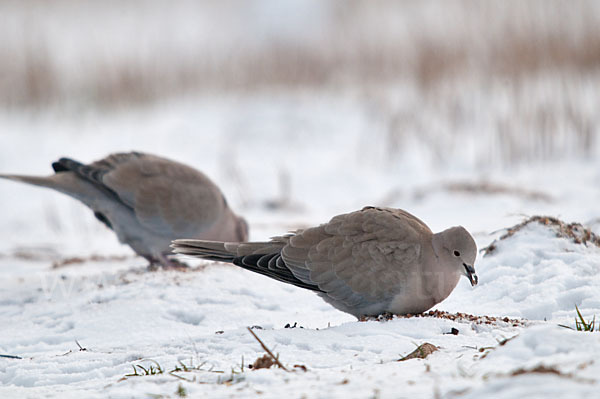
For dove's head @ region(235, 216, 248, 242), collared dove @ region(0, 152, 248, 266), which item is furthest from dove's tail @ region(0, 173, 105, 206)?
dove's head @ region(235, 216, 248, 242)

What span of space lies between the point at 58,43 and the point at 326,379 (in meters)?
16.2

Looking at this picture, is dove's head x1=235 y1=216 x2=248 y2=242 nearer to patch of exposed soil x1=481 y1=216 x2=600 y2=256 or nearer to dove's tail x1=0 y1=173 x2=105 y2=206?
dove's tail x1=0 y1=173 x2=105 y2=206

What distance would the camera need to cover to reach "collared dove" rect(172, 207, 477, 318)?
3410 mm

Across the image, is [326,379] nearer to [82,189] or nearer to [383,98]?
[82,189]

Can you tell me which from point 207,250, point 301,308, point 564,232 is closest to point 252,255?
point 207,250

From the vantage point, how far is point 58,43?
1691cm

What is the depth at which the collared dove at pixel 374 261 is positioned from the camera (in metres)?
3.41

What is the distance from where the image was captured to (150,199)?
198 inches

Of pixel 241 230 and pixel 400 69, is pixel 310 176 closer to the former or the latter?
pixel 400 69

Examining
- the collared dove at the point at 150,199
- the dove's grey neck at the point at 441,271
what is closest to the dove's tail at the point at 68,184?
the collared dove at the point at 150,199

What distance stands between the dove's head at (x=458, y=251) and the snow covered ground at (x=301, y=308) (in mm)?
308

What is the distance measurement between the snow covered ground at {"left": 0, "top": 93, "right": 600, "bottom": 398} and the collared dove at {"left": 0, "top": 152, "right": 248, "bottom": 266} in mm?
287

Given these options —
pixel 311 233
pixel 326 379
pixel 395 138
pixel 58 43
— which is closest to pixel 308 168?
pixel 395 138

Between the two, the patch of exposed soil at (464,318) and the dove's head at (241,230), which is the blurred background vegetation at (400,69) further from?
the patch of exposed soil at (464,318)
